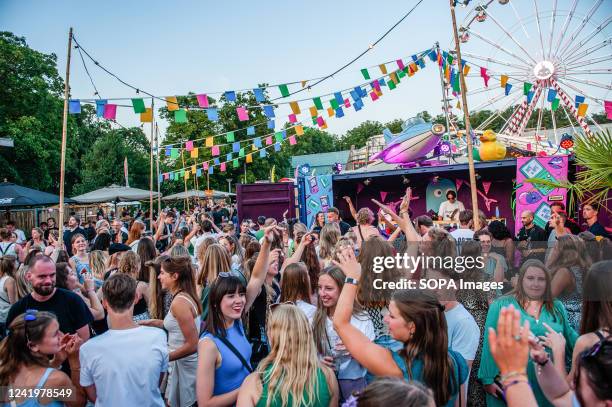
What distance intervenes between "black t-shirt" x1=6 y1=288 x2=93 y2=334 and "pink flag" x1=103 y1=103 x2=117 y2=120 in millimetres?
6015

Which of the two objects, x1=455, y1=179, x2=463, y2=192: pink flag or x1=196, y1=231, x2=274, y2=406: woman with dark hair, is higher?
x1=455, y1=179, x2=463, y2=192: pink flag

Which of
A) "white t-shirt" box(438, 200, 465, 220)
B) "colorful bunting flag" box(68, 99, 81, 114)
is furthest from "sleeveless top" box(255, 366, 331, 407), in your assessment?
"white t-shirt" box(438, 200, 465, 220)

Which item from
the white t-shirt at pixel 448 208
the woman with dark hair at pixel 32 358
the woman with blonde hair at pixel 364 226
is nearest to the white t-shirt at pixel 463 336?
the woman with dark hair at pixel 32 358

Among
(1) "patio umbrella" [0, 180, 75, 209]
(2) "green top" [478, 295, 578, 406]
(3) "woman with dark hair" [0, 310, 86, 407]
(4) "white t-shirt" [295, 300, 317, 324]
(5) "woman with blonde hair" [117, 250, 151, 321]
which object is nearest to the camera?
(3) "woman with dark hair" [0, 310, 86, 407]

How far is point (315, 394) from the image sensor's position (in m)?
2.21

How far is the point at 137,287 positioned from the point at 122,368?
A: 161 cm

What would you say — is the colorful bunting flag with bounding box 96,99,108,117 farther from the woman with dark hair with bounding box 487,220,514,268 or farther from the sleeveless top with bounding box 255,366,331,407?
the sleeveless top with bounding box 255,366,331,407

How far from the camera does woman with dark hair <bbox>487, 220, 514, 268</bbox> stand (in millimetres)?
4752

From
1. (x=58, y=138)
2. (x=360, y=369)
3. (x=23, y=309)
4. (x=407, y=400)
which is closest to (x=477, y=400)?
(x=360, y=369)

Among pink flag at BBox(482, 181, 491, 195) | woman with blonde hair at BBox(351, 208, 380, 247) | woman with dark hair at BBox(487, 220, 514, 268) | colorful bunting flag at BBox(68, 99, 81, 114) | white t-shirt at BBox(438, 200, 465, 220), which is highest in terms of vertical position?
colorful bunting flag at BBox(68, 99, 81, 114)

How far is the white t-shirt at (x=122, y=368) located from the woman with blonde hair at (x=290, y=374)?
2.63 feet

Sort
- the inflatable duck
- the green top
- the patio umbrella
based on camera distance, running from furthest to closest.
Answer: the patio umbrella, the inflatable duck, the green top

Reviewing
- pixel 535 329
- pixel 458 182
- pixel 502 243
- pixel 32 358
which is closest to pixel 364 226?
pixel 502 243

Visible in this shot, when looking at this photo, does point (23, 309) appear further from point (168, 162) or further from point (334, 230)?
point (168, 162)
